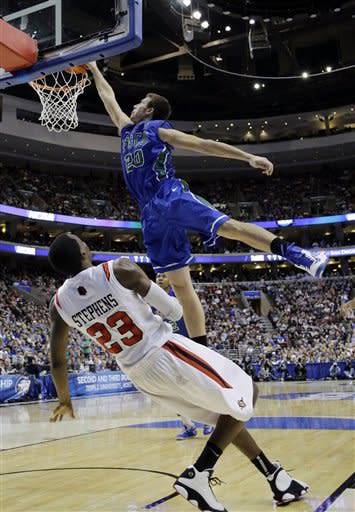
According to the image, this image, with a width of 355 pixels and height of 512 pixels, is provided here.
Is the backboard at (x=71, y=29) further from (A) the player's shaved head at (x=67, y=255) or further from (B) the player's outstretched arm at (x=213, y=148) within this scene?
(A) the player's shaved head at (x=67, y=255)

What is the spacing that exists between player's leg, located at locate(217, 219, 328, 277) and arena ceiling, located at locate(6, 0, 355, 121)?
1490 cm

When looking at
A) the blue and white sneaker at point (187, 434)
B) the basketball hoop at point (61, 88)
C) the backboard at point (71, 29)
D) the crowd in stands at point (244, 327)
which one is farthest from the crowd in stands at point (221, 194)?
the backboard at point (71, 29)

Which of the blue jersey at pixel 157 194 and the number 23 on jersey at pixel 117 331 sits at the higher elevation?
the blue jersey at pixel 157 194

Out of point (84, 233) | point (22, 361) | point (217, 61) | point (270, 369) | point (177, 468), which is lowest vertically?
point (270, 369)

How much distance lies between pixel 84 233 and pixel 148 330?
3278 cm

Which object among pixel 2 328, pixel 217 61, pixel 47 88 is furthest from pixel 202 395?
pixel 217 61

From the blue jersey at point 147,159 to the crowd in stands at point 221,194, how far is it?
2750 cm

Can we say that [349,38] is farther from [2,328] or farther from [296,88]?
[2,328]

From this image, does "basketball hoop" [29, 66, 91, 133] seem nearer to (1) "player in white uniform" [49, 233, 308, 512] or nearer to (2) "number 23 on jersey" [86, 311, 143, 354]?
(1) "player in white uniform" [49, 233, 308, 512]

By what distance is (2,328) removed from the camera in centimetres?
2109

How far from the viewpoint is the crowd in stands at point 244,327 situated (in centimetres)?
1966

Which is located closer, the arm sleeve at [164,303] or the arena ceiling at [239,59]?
the arm sleeve at [164,303]

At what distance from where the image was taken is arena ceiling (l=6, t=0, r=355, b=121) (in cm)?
1950

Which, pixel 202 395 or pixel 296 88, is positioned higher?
pixel 296 88
